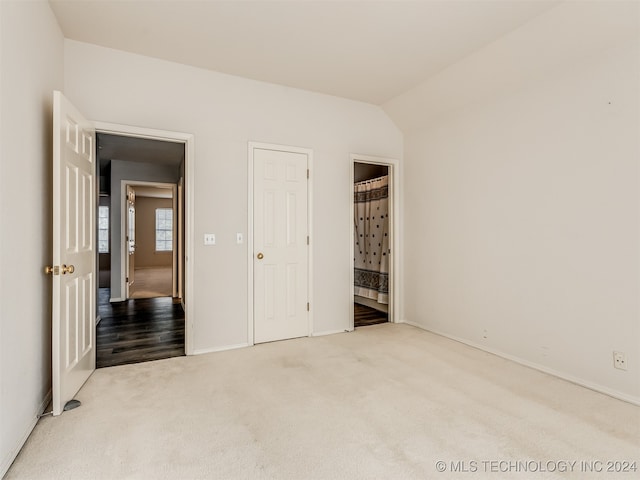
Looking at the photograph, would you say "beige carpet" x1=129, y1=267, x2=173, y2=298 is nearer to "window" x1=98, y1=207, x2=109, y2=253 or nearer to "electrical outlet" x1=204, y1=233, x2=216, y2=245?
"window" x1=98, y1=207, x2=109, y2=253

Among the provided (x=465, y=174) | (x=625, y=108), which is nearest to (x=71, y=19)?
(x=465, y=174)

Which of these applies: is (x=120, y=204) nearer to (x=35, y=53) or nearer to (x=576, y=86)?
(x=35, y=53)

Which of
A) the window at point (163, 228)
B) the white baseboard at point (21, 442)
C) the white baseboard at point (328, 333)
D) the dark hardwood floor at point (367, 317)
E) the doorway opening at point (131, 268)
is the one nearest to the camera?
the white baseboard at point (21, 442)

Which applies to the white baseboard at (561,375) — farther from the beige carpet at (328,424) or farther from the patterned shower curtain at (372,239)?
the patterned shower curtain at (372,239)

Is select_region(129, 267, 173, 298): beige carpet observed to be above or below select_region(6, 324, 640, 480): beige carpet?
above

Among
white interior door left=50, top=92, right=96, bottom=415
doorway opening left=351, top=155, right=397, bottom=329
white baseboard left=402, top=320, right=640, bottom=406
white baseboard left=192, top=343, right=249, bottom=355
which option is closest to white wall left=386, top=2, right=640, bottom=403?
white baseboard left=402, top=320, right=640, bottom=406

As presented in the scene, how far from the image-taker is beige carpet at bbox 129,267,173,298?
6.71 m

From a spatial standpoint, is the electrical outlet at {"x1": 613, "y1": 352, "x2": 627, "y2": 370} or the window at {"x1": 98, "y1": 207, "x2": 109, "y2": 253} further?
the window at {"x1": 98, "y1": 207, "x2": 109, "y2": 253}

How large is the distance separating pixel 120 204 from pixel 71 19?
4.18 m

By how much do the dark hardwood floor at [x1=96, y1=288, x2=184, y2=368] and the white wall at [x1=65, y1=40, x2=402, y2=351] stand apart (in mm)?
552

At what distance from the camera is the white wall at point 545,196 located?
2473 millimetres

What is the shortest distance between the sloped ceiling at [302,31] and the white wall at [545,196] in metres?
0.34

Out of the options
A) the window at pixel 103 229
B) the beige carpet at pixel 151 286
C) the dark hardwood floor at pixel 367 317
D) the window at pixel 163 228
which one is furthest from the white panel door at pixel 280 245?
the window at pixel 163 228

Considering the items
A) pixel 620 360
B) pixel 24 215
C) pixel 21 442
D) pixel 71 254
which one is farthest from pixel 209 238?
pixel 620 360
